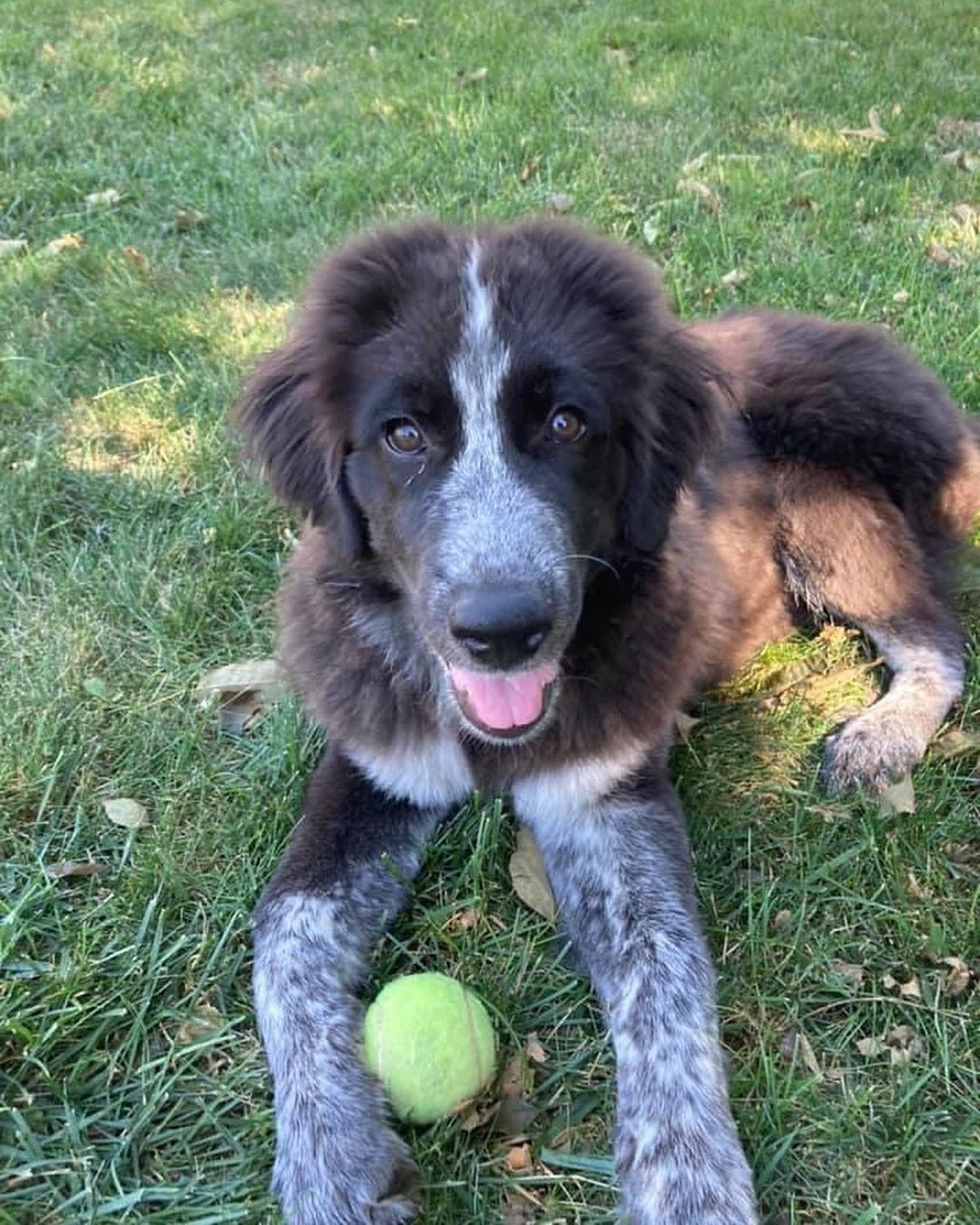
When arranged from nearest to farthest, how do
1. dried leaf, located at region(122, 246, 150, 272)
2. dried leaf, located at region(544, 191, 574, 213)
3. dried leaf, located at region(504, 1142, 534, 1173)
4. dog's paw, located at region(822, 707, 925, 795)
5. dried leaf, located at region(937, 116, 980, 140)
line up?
1. dried leaf, located at region(504, 1142, 534, 1173)
2. dog's paw, located at region(822, 707, 925, 795)
3. dried leaf, located at region(122, 246, 150, 272)
4. dried leaf, located at region(544, 191, 574, 213)
5. dried leaf, located at region(937, 116, 980, 140)

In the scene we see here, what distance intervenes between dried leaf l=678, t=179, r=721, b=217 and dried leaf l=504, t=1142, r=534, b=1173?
488 cm

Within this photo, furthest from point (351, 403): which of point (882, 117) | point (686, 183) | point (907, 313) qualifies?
point (882, 117)

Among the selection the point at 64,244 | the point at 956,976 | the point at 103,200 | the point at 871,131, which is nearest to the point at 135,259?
→ the point at 64,244

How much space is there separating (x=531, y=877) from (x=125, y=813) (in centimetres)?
111

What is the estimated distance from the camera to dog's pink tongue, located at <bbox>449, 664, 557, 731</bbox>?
109 inches

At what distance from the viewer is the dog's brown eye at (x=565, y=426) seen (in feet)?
8.95

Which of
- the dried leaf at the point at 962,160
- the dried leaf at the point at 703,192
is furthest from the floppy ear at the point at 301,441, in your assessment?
the dried leaf at the point at 962,160

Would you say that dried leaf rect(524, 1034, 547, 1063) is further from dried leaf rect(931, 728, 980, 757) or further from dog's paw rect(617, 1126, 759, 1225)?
dried leaf rect(931, 728, 980, 757)

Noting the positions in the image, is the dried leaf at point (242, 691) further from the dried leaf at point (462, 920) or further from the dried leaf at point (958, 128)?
the dried leaf at point (958, 128)

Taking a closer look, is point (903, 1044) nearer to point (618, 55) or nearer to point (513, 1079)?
point (513, 1079)

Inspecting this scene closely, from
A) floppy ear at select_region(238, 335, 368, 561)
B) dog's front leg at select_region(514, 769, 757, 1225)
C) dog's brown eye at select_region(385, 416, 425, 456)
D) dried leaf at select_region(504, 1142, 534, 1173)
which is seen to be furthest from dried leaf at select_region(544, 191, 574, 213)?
dried leaf at select_region(504, 1142, 534, 1173)

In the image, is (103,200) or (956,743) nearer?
(956,743)

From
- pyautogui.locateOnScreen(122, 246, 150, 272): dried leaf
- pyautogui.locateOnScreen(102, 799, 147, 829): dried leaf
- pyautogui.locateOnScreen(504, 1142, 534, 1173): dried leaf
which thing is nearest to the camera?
pyautogui.locateOnScreen(504, 1142, 534, 1173): dried leaf

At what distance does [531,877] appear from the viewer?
3.07 m
